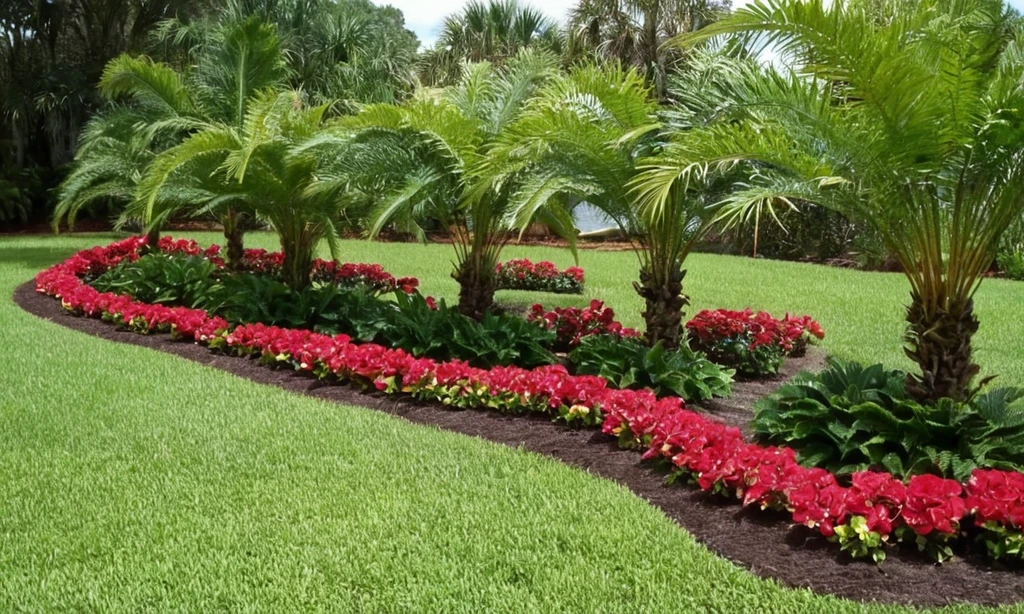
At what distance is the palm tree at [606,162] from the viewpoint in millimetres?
6609

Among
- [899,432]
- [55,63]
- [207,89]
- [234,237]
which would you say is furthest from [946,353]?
A: [55,63]

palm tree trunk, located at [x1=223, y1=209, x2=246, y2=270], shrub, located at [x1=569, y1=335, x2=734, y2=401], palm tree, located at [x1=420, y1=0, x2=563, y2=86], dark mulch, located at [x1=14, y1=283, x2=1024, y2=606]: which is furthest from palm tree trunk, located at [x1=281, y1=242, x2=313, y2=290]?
palm tree, located at [x1=420, y1=0, x2=563, y2=86]

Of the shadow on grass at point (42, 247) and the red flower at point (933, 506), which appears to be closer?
the red flower at point (933, 506)

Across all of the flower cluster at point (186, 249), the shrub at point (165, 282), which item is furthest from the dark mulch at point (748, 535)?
the flower cluster at point (186, 249)

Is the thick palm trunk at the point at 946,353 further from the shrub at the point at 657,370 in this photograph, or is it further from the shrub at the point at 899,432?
the shrub at the point at 657,370

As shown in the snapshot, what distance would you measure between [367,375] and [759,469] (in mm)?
3393

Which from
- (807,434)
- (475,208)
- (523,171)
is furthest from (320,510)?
(475,208)

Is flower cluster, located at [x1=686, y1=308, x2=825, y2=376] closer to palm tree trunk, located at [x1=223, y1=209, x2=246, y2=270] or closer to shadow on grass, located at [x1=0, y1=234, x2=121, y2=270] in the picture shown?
palm tree trunk, located at [x1=223, y1=209, x2=246, y2=270]

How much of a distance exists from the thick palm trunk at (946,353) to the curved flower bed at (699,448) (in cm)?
112

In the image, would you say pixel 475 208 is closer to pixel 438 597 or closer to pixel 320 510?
pixel 320 510

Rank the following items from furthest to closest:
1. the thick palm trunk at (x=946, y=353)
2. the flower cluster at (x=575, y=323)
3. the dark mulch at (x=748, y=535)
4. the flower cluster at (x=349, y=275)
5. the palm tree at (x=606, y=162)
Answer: the flower cluster at (x=349, y=275) < the flower cluster at (x=575, y=323) < the palm tree at (x=606, y=162) < the thick palm trunk at (x=946, y=353) < the dark mulch at (x=748, y=535)

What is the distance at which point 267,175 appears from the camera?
29.7ft

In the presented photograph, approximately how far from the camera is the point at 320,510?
4.27 meters

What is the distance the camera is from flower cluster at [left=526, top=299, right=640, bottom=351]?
27.5ft
